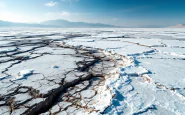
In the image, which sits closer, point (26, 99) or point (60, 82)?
point (26, 99)

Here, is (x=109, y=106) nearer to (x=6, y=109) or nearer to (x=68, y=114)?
(x=68, y=114)

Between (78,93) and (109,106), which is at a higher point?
(109,106)

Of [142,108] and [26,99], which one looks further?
[26,99]

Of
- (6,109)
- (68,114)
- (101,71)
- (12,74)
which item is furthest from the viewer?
(101,71)

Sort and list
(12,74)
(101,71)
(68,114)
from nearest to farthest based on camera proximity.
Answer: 1. (68,114)
2. (12,74)
3. (101,71)

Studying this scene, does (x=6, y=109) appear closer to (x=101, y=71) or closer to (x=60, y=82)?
(x=60, y=82)

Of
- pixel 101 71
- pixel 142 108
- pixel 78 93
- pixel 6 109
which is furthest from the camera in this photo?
pixel 101 71

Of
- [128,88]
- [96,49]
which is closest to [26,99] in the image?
[128,88]

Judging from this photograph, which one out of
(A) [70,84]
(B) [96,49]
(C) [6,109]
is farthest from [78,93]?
(B) [96,49]

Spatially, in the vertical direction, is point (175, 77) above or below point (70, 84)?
above
